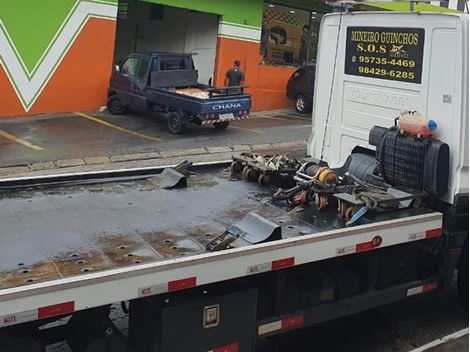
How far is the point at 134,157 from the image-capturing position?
11750mm

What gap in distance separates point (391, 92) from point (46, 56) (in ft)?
37.4

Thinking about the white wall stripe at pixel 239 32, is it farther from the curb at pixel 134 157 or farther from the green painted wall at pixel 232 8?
the curb at pixel 134 157

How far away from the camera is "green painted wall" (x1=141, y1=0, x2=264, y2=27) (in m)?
16.9

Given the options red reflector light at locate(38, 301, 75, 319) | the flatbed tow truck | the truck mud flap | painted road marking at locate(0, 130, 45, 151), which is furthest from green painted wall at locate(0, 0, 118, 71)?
red reflector light at locate(38, 301, 75, 319)

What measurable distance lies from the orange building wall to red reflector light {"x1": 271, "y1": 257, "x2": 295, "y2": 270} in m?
15.0

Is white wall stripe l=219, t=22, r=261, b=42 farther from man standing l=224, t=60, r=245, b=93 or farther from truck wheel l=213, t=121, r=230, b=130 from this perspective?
truck wheel l=213, t=121, r=230, b=130

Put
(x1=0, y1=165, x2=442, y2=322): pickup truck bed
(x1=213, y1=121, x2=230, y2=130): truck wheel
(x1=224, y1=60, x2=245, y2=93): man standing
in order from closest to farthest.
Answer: (x1=0, y1=165, x2=442, y2=322): pickup truck bed
(x1=213, y1=121, x2=230, y2=130): truck wheel
(x1=224, y1=60, x2=245, y2=93): man standing

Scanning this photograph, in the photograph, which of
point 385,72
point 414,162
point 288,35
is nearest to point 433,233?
point 414,162

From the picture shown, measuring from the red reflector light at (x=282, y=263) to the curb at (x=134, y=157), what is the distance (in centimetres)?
749

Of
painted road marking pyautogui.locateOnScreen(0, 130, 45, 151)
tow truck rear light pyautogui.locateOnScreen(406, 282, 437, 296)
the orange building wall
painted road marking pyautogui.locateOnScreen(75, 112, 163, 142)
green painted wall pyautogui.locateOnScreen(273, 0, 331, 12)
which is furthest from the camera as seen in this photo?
green painted wall pyautogui.locateOnScreen(273, 0, 331, 12)

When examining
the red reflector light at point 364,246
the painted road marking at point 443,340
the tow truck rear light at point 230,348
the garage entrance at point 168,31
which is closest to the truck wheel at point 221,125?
the garage entrance at point 168,31

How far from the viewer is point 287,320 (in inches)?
165

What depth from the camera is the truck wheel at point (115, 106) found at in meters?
16.0

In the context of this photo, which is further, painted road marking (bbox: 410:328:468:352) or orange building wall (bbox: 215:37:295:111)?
orange building wall (bbox: 215:37:295:111)
